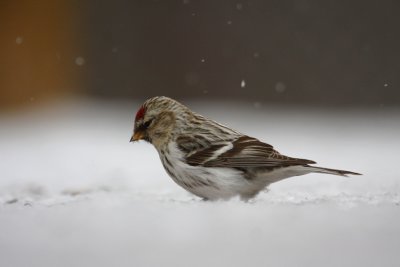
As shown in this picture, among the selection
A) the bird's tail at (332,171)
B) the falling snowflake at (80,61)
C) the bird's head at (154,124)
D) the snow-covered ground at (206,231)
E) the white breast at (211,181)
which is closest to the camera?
the snow-covered ground at (206,231)

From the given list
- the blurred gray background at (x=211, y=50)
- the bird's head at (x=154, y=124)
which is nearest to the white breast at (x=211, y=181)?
the bird's head at (x=154, y=124)

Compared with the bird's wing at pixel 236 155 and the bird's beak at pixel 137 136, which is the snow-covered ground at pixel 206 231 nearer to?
the bird's wing at pixel 236 155

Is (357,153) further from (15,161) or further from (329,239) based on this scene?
(329,239)

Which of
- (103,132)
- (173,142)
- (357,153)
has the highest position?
(173,142)

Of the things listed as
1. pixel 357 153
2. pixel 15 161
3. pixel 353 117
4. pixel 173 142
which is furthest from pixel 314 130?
pixel 173 142

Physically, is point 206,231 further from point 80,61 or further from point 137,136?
point 80,61

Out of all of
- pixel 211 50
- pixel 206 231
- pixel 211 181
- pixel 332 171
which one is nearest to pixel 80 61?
pixel 211 50

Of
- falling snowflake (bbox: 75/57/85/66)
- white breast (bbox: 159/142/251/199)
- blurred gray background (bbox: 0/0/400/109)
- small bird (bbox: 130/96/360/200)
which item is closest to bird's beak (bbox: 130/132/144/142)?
small bird (bbox: 130/96/360/200)
